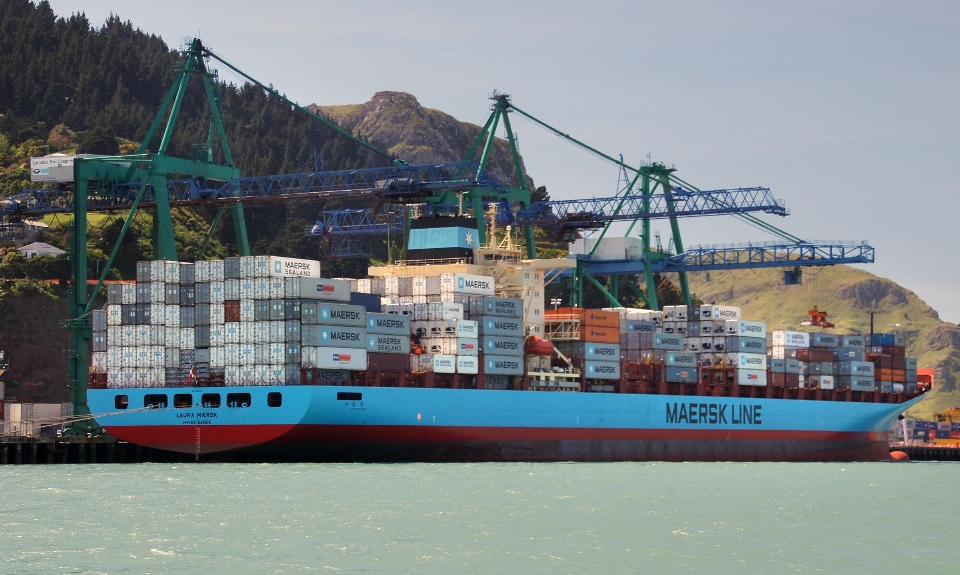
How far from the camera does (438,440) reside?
56969 mm

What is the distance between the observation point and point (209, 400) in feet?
180

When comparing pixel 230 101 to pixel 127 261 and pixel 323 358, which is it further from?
pixel 323 358

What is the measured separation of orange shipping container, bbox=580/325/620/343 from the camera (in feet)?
214

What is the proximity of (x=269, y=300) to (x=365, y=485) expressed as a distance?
11426 millimetres

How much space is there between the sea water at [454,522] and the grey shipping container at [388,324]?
19.4 ft

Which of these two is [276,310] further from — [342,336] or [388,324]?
[388,324]

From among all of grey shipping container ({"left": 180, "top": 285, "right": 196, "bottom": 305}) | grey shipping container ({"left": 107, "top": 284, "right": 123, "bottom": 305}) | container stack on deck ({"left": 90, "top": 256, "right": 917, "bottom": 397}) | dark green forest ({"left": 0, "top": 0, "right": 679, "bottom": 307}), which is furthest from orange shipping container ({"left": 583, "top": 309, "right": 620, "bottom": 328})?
dark green forest ({"left": 0, "top": 0, "right": 679, "bottom": 307})

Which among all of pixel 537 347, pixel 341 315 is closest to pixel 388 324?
pixel 341 315

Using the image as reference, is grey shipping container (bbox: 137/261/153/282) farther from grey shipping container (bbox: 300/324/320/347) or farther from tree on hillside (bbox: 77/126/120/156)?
tree on hillside (bbox: 77/126/120/156)

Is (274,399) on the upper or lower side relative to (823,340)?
lower

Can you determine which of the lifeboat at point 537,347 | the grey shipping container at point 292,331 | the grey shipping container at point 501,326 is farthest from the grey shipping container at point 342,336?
the lifeboat at point 537,347

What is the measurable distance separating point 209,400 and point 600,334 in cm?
1936

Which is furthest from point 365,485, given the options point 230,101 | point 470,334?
point 230,101

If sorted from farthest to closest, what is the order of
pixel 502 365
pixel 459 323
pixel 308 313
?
1. pixel 502 365
2. pixel 459 323
3. pixel 308 313
